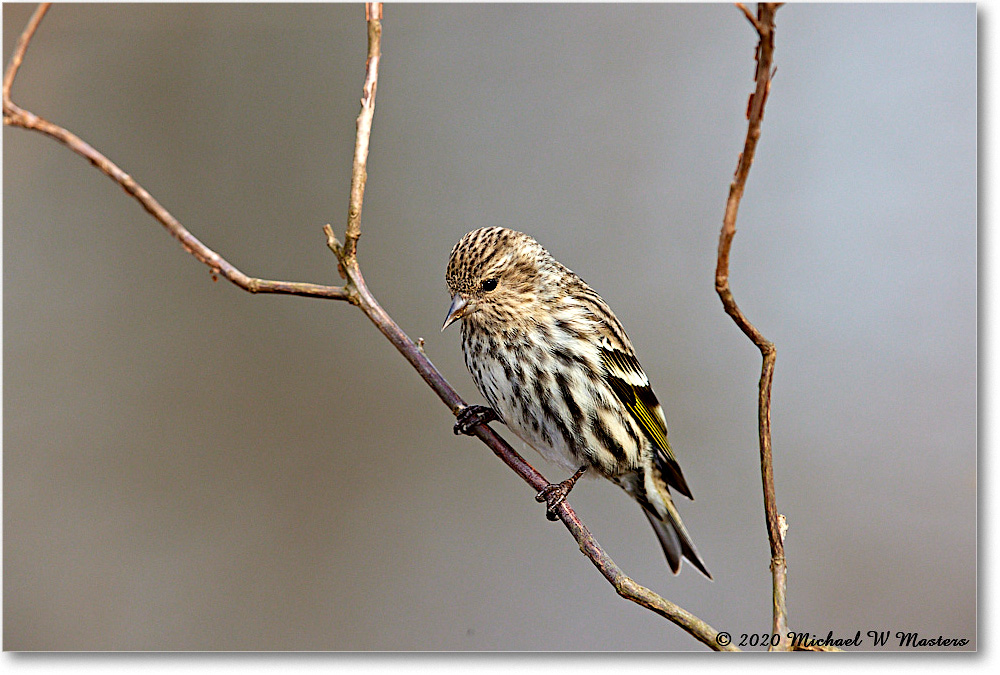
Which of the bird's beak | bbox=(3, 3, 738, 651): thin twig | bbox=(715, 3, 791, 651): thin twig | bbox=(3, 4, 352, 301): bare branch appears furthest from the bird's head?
bbox=(715, 3, 791, 651): thin twig

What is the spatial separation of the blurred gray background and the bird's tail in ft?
0.18

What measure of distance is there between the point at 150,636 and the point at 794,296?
1.68 metres

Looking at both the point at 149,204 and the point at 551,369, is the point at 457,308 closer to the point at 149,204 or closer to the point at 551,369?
the point at 551,369

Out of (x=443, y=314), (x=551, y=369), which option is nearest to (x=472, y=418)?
(x=551, y=369)

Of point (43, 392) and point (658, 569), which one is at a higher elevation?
point (43, 392)

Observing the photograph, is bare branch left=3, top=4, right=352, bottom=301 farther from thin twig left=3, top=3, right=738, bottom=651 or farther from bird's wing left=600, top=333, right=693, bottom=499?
bird's wing left=600, top=333, right=693, bottom=499

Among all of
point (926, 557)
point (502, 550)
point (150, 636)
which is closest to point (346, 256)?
point (502, 550)

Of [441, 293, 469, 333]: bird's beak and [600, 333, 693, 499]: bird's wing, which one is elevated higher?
[441, 293, 469, 333]: bird's beak

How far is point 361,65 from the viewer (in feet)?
6.96

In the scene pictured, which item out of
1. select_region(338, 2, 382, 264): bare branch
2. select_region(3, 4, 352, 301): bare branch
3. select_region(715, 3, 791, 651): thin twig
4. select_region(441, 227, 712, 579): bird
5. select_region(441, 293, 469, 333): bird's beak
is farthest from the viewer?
select_region(441, 227, 712, 579): bird

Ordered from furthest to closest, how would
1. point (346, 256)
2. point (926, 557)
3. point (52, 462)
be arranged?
point (52, 462), point (926, 557), point (346, 256)

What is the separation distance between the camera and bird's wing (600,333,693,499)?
174 centimetres

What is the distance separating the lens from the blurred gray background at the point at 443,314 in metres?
1.90

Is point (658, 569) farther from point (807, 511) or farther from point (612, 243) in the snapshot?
point (612, 243)
